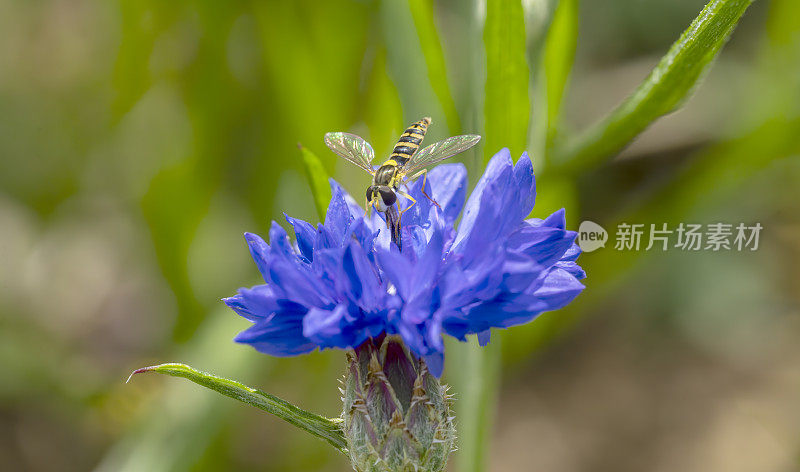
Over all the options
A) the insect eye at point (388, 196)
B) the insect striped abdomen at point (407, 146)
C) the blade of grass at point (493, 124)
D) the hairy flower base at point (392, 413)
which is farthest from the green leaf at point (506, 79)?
the hairy flower base at point (392, 413)

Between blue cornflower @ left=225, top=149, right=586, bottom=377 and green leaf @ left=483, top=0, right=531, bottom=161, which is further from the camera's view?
green leaf @ left=483, top=0, right=531, bottom=161

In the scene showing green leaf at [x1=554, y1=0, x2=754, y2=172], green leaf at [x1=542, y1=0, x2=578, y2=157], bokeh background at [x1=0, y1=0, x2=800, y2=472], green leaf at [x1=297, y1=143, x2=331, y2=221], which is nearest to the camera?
green leaf at [x1=554, y1=0, x2=754, y2=172]

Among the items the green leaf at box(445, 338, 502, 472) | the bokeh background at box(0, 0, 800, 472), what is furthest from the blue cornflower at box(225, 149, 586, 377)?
the bokeh background at box(0, 0, 800, 472)

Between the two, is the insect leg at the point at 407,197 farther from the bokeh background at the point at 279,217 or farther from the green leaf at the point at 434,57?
the bokeh background at the point at 279,217

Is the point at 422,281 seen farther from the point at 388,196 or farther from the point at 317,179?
the point at 317,179

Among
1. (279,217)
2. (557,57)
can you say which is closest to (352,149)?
(557,57)

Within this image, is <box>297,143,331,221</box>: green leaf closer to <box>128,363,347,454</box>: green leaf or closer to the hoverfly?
the hoverfly
